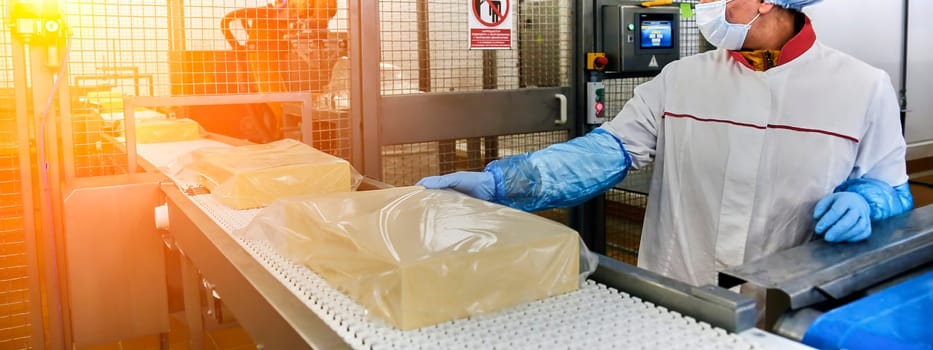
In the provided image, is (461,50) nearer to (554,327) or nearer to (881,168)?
(881,168)

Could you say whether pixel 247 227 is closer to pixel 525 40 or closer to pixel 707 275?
pixel 707 275

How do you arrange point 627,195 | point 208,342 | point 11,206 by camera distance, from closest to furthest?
point 11,206, point 208,342, point 627,195

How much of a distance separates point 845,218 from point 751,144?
47cm

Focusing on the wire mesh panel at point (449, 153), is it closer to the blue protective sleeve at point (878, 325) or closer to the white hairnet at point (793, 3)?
the white hairnet at point (793, 3)

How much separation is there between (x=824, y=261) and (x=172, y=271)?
5.79 feet

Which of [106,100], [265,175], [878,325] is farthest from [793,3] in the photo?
[106,100]

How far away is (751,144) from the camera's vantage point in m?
1.77

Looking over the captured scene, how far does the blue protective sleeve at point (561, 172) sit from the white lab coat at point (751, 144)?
3.4 inches

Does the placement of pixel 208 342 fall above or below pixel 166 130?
below

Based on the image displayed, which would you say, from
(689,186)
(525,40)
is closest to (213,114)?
(525,40)

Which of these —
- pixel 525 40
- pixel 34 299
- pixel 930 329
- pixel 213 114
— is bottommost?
pixel 34 299

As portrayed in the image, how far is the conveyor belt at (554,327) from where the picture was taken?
2.81 feet

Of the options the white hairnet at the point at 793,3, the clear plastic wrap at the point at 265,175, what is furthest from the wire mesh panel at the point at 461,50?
the white hairnet at the point at 793,3

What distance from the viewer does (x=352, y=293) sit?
1006 millimetres
